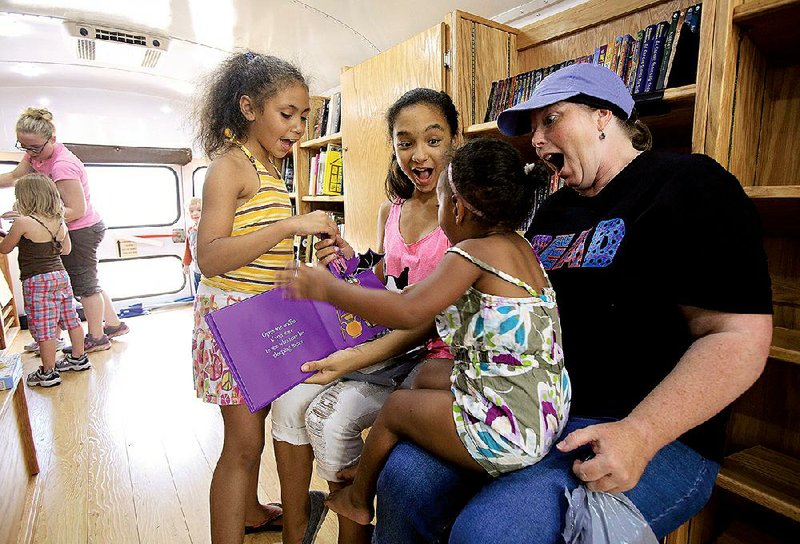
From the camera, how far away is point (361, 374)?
4.56 feet

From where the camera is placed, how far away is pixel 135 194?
598 cm

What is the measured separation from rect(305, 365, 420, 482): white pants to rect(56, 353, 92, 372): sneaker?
328cm

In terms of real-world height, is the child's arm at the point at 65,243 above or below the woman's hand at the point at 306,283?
below

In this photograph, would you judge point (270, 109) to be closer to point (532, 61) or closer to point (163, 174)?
point (532, 61)

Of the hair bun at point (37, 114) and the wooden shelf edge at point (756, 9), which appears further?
the hair bun at point (37, 114)

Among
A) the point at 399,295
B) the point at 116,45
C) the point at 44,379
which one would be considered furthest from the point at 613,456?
the point at 116,45

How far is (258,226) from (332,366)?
1.56 ft

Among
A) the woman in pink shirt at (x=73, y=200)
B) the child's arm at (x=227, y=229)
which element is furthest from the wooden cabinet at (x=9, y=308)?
the child's arm at (x=227, y=229)

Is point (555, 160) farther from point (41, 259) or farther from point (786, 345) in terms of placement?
point (41, 259)

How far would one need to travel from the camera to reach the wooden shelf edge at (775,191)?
1184mm

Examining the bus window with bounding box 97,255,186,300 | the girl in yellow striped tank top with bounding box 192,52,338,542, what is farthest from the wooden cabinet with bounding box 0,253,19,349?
the girl in yellow striped tank top with bounding box 192,52,338,542

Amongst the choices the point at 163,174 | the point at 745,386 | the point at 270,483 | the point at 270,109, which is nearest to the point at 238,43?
the point at 163,174

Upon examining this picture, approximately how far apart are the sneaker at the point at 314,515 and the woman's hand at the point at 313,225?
0.81 meters

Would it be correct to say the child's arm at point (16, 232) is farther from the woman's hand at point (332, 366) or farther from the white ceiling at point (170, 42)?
the woman's hand at point (332, 366)
